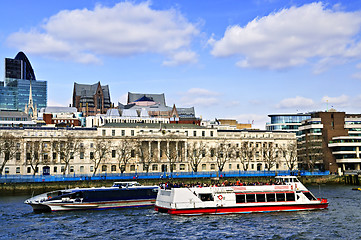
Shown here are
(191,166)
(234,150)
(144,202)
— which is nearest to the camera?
(144,202)

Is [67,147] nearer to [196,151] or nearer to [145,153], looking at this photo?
[145,153]

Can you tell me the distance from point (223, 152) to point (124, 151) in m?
35.5

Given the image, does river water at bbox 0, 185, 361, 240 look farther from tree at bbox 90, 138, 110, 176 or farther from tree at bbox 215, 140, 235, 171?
tree at bbox 215, 140, 235, 171

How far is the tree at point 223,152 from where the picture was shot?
148150 millimetres

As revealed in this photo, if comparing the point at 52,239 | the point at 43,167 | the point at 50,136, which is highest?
the point at 50,136

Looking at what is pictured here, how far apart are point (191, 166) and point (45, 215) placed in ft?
271

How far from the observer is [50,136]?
13900 cm

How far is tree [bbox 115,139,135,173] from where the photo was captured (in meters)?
136

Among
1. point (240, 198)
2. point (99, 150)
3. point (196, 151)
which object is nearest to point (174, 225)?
point (240, 198)

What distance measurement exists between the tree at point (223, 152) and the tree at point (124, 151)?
2776 cm

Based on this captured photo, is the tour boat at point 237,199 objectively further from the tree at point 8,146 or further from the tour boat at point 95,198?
the tree at point 8,146

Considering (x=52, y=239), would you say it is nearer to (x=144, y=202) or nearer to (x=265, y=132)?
(x=144, y=202)

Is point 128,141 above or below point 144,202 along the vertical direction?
above

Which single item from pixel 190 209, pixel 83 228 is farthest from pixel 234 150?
pixel 83 228
